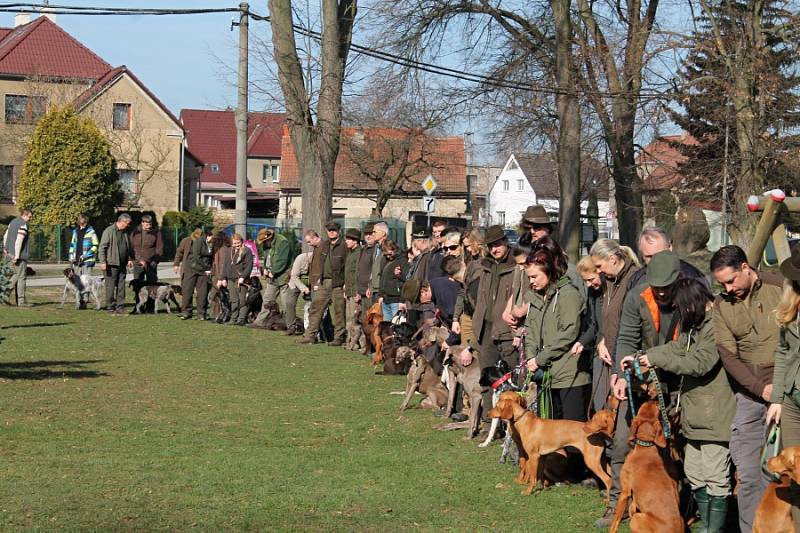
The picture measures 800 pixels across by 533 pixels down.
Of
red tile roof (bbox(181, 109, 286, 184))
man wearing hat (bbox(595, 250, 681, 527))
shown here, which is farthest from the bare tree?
red tile roof (bbox(181, 109, 286, 184))

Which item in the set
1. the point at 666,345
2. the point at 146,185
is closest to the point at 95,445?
the point at 666,345

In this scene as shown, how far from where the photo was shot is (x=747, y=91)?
2211 cm

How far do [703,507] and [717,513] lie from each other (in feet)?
0.32

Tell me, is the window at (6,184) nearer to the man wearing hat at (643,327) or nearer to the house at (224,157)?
the house at (224,157)

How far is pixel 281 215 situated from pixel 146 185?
35.5ft

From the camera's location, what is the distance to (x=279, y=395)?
12625 mm

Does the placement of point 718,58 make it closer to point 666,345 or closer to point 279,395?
point 279,395

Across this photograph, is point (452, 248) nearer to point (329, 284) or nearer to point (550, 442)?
point (550, 442)

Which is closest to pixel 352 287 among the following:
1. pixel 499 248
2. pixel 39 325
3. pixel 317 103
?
pixel 39 325

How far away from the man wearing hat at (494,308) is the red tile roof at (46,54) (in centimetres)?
4227

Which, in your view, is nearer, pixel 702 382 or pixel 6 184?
pixel 702 382

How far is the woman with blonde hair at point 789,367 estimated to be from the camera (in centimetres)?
536

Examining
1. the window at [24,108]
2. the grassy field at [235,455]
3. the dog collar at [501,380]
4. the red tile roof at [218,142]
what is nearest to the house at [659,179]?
the grassy field at [235,455]

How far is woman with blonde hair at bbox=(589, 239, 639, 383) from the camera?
7.64 metres
